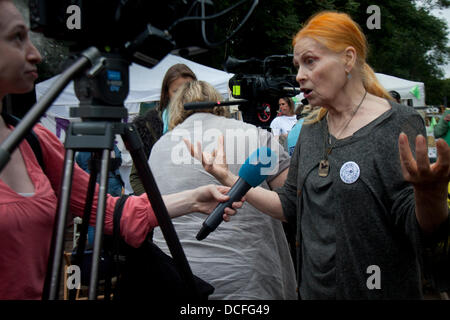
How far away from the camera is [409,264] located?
151 centimetres

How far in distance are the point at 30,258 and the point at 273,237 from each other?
1.08m

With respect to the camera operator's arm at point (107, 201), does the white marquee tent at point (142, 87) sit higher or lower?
higher

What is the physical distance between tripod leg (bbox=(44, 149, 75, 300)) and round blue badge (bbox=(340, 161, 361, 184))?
3.13 feet

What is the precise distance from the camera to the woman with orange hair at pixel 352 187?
1479 millimetres

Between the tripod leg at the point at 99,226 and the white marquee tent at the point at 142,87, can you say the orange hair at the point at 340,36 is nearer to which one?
the tripod leg at the point at 99,226

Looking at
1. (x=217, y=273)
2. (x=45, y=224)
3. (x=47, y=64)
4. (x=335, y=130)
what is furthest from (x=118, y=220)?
(x=47, y=64)

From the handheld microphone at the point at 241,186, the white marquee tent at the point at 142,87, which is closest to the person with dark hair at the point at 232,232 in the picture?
the handheld microphone at the point at 241,186

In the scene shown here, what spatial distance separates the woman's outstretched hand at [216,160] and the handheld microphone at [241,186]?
0.22 meters

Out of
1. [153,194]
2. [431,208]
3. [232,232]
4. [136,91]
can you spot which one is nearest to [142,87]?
[136,91]

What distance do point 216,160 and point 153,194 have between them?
0.60 m

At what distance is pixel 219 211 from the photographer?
1.44 m
